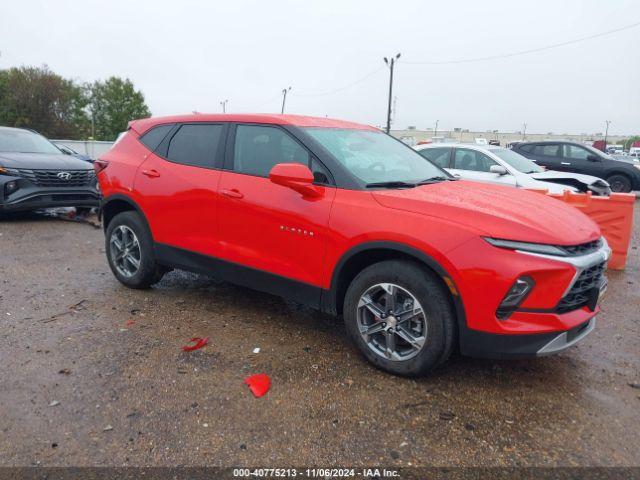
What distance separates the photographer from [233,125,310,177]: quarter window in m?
3.81

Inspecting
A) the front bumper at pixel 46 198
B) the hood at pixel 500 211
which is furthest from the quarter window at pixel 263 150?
the front bumper at pixel 46 198

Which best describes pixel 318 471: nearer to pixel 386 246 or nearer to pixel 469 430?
pixel 469 430

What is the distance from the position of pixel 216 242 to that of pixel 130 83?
7982cm

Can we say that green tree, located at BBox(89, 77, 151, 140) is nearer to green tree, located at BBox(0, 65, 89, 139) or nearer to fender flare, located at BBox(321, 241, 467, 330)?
green tree, located at BBox(0, 65, 89, 139)

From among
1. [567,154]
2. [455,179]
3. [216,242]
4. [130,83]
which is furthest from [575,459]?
[130,83]

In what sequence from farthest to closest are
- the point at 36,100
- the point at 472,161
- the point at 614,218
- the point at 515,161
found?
the point at 36,100
the point at 515,161
the point at 472,161
the point at 614,218

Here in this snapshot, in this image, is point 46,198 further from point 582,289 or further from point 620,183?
point 620,183

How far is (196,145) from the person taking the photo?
445 centimetres

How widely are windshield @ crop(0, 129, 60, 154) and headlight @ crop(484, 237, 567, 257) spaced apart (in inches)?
346

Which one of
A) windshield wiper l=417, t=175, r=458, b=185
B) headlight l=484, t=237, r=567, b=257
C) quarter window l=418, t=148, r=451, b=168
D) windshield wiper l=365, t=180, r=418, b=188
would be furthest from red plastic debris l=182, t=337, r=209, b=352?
quarter window l=418, t=148, r=451, b=168

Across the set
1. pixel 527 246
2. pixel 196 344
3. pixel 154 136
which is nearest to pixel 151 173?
pixel 154 136

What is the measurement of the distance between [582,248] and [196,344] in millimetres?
2736

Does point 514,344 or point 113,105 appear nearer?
point 514,344

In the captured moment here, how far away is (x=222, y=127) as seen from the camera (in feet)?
14.2
